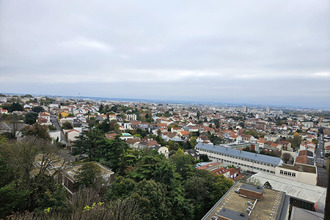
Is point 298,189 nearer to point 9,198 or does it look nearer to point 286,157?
point 286,157

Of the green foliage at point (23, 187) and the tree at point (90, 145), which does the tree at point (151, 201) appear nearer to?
the green foliage at point (23, 187)

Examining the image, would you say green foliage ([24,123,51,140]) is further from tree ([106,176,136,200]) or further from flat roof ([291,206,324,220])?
flat roof ([291,206,324,220])

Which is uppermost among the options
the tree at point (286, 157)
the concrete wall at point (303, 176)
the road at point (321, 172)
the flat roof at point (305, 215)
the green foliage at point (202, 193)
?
the green foliage at point (202, 193)

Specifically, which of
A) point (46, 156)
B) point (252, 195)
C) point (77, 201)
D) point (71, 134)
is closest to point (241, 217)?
point (252, 195)

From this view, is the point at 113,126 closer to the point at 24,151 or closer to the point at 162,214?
the point at 24,151

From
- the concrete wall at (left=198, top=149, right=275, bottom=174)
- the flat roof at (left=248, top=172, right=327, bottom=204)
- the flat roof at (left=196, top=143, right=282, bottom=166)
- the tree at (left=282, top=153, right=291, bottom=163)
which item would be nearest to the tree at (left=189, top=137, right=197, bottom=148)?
the flat roof at (left=196, top=143, right=282, bottom=166)

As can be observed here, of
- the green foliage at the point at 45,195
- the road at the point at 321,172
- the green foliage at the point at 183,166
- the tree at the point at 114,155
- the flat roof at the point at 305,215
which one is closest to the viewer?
the green foliage at the point at 45,195

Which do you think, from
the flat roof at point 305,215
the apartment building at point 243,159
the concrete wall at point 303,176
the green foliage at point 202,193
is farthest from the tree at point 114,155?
the concrete wall at point 303,176

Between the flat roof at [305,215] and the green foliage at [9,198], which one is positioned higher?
the green foliage at [9,198]
